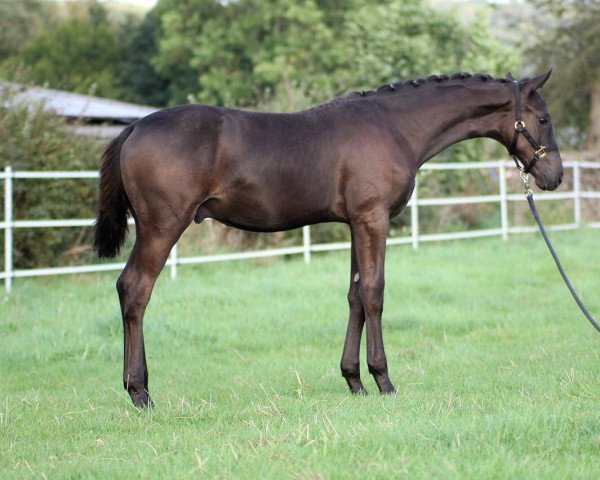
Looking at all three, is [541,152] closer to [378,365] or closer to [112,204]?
[378,365]

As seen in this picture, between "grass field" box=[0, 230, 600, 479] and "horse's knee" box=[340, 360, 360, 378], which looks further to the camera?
"horse's knee" box=[340, 360, 360, 378]

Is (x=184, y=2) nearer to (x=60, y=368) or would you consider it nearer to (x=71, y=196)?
(x=71, y=196)

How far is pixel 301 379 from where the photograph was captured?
6309 mm

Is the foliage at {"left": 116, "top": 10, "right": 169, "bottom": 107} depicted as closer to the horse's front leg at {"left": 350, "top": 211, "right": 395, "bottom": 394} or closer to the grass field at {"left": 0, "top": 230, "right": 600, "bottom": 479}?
the grass field at {"left": 0, "top": 230, "right": 600, "bottom": 479}

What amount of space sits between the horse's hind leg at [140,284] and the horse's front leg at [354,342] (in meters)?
1.27

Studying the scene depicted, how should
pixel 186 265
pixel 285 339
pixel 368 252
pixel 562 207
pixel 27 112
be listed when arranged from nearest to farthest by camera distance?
pixel 368 252 < pixel 285 339 < pixel 27 112 < pixel 186 265 < pixel 562 207

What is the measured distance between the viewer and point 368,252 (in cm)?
571

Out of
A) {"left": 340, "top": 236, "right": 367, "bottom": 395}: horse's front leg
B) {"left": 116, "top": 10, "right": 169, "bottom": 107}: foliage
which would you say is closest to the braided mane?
{"left": 340, "top": 236, "right": 367, "bottom": 395}: horse's front leg

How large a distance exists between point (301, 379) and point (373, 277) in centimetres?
109

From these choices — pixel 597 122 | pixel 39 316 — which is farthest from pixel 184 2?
pixel 39 316

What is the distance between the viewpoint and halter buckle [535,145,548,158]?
6070 millimetres

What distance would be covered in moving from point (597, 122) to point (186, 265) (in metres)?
19.9

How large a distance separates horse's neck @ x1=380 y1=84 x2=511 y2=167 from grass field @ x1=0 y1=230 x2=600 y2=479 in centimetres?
170

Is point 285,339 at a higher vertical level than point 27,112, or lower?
lower
